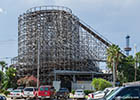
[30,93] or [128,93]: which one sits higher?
[128,93]

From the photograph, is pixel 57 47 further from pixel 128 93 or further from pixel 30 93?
pixel 128 93

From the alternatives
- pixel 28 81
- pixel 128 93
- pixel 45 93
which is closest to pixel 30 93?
pixel 45 93

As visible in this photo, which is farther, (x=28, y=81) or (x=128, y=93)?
(x=28, y=81)

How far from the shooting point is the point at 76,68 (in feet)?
A: 198

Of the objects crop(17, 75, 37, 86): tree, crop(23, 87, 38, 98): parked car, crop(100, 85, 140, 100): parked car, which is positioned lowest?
crop(17, 75, 37, 86): tree

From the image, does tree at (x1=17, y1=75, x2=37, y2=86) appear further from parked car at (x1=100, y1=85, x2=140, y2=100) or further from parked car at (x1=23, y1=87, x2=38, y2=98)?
parked car at (x1=100, y1=85, x2=140, y2=100)

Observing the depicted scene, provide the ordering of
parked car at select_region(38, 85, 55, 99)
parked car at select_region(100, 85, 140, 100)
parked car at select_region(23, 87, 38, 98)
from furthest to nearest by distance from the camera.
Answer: parked car at select_region(23, 87, 38, 98), parked car at select_region(38, 85, 55, 99), parked car at select_region(100, 85, 140, 100)

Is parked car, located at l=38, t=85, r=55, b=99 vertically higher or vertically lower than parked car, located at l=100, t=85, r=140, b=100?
lower

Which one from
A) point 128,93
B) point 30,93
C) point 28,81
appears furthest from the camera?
point 28,81

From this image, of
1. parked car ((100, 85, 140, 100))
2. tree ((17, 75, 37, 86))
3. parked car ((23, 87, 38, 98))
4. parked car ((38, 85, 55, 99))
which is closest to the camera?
parked car ((100, 85, 140, 100))

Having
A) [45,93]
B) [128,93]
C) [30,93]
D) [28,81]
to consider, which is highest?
[128,93]

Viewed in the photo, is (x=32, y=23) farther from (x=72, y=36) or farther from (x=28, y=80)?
(x=28, y=80)

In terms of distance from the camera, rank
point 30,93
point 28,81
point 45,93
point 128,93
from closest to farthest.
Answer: point 128,93, point 45,93, point 30,93, point 28,81

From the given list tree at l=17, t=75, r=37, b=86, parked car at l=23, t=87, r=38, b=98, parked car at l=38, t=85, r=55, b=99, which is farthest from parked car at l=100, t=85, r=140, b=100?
tree at l=17, t=75, r=37, b=86
